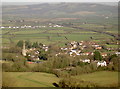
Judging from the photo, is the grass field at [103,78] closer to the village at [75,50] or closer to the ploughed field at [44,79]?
the ploughed field at [44,79]

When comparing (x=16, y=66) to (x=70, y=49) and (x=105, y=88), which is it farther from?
(x=70, y=49)

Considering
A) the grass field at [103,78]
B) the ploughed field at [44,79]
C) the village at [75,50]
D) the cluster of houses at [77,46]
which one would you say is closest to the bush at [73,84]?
the ploughed field at [44,79]

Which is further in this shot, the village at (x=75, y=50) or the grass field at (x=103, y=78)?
the village at (x=75, y=50)

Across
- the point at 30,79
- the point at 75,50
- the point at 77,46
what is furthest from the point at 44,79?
the point at 77,46

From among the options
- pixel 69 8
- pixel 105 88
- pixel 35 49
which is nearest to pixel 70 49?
pixel 35 49

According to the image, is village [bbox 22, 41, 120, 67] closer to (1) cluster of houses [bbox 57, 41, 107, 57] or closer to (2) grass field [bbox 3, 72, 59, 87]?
(1) cluster of houses [bbox 57, 41, 107, 57]

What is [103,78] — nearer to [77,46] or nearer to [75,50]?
[75,50]

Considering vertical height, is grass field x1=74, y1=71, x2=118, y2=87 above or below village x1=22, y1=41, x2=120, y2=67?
above

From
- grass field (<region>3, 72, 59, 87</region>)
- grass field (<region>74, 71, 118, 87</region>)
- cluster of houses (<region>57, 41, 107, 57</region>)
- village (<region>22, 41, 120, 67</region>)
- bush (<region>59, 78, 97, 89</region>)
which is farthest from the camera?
cluster of houses (<region>57, 41, 107, 57</region>)

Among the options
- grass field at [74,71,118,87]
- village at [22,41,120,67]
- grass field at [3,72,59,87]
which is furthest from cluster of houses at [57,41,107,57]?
grass field at [3,72,59,87]
